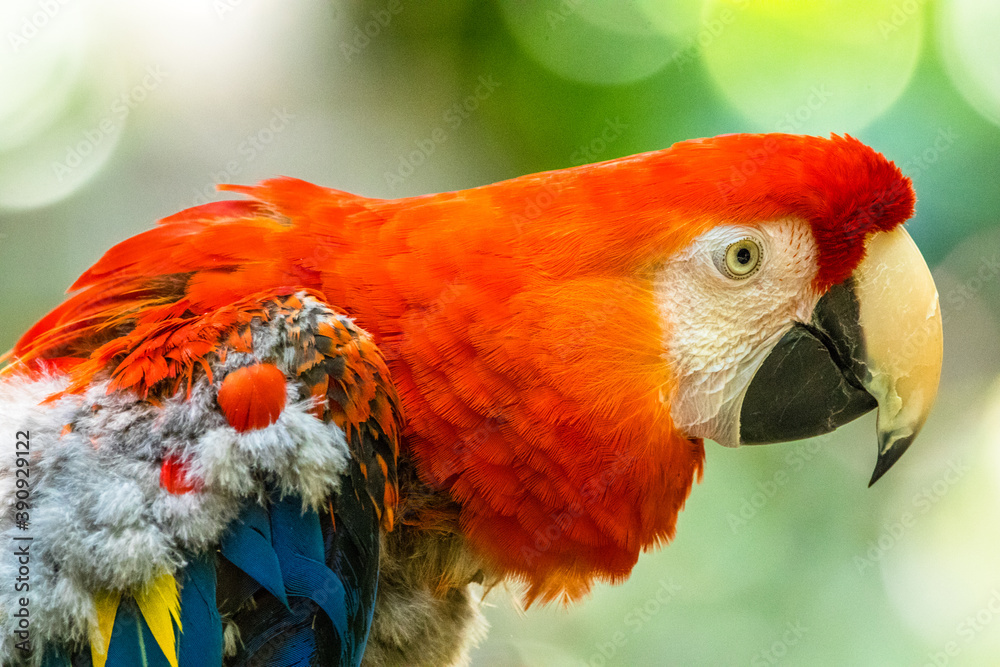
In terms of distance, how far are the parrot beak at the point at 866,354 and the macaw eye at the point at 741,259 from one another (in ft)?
0.30

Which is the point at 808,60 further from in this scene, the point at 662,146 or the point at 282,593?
the point at 282,593

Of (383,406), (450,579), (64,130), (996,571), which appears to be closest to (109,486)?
(383,406)

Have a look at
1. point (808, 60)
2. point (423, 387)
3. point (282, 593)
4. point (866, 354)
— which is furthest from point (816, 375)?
point (808, 60)

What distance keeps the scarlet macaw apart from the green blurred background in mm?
715

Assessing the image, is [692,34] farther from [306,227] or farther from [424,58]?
[306,227]

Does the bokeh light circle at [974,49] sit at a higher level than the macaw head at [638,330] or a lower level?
lower

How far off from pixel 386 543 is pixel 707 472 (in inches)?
39.7

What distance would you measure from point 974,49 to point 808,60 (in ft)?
1.02

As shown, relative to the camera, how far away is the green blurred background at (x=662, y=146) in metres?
1.39

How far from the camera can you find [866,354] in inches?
30.3

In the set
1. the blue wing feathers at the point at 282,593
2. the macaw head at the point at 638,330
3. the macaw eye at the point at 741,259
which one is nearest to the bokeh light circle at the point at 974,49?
the macaw head at the point at 638,330

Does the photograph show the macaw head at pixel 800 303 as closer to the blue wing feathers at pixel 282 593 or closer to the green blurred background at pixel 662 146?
the blue wing feathers at pixel 282 593

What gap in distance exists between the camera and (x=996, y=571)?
1.50 meters

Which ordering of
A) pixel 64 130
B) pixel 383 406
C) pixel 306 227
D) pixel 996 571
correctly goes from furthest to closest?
1. pixel 996 571
2. pixel 64 130
3. pixel 306 227
4. pixel 383 406
